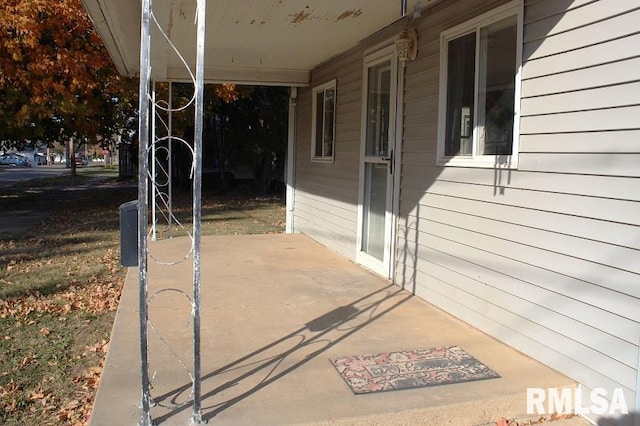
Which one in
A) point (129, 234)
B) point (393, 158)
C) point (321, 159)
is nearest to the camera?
point (129, 234)

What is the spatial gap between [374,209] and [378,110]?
3.88 feet

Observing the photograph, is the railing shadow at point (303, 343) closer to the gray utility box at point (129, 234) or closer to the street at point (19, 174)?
the gray utility box at point (129, 234)

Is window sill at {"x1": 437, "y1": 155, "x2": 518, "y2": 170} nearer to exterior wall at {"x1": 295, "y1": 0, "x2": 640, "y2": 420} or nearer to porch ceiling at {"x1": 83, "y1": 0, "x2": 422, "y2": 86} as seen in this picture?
exterior wall at {"x1": 295, "y1": 0, "x2": 640, "y2": 420}

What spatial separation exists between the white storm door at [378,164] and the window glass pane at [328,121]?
1.49 meters

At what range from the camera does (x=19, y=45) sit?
436 inches

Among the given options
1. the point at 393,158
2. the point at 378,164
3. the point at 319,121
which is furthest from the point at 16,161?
the point at 393,158

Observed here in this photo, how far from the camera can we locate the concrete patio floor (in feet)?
10.1

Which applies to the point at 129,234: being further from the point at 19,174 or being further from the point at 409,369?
the point at 19,174

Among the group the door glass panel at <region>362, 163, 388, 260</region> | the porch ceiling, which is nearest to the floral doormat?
the door glass panel at <region>362, 163, 388, 260</region>

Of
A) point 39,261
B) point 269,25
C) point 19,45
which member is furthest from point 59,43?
point 269,25

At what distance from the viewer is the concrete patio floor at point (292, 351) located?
10.1ft

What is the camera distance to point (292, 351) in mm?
3969

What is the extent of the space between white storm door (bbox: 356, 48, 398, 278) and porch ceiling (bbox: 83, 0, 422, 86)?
19.5 inches

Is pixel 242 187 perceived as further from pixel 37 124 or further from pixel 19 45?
pixel 19 45
